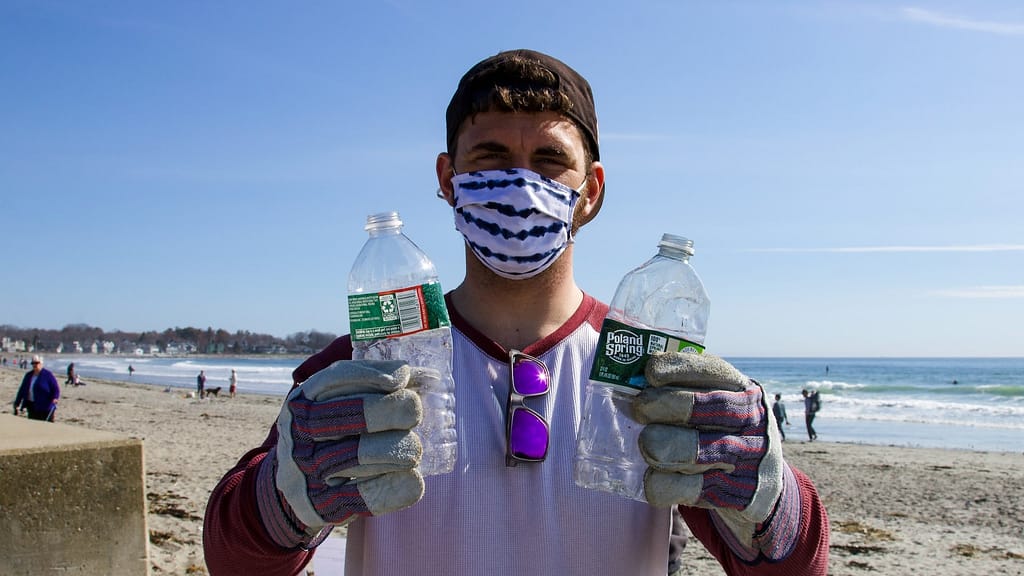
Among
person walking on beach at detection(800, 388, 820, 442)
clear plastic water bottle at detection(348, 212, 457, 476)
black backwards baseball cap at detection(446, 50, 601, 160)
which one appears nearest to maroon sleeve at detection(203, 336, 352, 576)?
clear plastic water bottle at detection(348, 212, 457, 476)

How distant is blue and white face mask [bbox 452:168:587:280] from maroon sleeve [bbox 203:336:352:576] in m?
0.95

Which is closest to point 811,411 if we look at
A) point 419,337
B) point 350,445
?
point 419,337

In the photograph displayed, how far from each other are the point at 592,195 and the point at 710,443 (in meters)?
1.03

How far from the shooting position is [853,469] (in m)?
17.4

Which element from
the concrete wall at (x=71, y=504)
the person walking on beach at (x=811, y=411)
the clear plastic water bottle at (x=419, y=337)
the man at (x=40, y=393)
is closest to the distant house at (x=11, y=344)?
the man at (x=40, y=393)

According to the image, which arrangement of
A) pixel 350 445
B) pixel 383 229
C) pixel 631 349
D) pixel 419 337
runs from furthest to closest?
pixel 383 229 → pixel 419 337 → pixel 631 349 → pixel 350 445

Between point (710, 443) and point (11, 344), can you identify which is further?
point (11, 344)

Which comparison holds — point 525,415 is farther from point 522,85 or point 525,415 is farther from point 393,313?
point 522,85

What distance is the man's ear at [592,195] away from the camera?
8.32 ft

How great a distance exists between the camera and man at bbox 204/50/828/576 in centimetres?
188

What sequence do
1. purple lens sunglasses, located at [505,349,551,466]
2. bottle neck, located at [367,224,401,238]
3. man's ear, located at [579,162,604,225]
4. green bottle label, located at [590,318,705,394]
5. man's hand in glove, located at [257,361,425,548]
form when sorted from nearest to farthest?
1. man's hand in glove, located at [257,361,425,548]
2. green bottle label, located at [590,318,705,394]
3. purple lens sunglasses, located at [505,349,551,466]
4. bottle neck, located at [367,224,401,238]
5. man's ear, located at [579,162,604,225]

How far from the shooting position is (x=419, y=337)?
2121 millimetres

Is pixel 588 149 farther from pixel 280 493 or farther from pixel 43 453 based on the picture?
pixel 43 453

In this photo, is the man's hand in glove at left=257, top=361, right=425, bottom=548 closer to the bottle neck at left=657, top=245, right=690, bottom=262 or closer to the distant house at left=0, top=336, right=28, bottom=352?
the bottle neck at left=657, top=245, right=690, bottom=262
